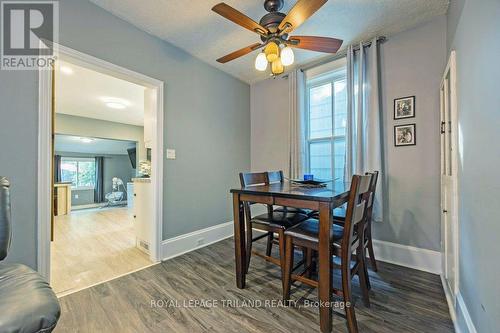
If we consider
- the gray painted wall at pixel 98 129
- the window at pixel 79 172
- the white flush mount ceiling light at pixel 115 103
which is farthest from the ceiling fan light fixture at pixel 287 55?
the window at pixel 79 172

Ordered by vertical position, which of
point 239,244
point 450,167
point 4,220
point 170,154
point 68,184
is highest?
point 170,154

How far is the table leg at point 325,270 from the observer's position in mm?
1274

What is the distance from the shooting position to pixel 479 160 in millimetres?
1049

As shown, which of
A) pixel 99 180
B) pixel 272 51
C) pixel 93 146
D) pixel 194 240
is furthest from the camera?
pixel 99 180

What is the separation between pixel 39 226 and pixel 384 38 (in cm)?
374

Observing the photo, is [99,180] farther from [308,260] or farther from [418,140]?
[418,140]

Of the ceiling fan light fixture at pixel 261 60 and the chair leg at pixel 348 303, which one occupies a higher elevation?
the ceiling fan light fixture at pixel 261 60

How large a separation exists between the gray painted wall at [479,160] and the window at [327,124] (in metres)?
1.40

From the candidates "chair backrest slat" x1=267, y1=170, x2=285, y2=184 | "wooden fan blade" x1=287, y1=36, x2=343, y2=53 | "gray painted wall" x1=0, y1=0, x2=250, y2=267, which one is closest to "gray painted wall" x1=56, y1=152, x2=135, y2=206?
"gray painted wall" x1=0, y1=0, x2=250, y2=267

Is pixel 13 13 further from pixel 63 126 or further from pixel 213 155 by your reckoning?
pixel 63 126

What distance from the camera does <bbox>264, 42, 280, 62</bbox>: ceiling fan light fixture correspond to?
166cm

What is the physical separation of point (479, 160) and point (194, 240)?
2711 mm

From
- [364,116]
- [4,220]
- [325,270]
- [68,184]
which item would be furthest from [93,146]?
[325,270]

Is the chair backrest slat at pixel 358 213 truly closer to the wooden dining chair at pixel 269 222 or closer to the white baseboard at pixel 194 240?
the wooden dining chair at pixel 269 222
